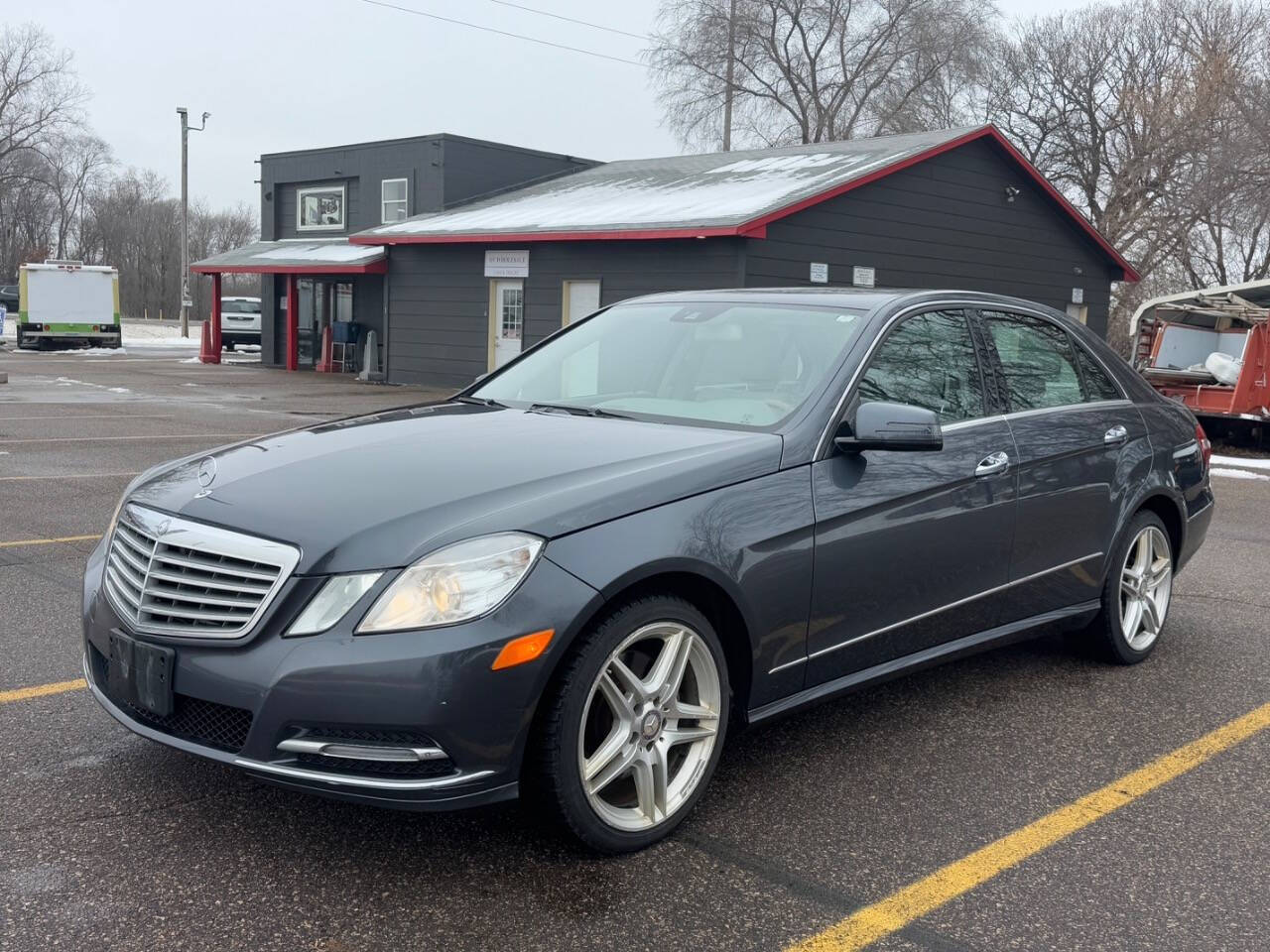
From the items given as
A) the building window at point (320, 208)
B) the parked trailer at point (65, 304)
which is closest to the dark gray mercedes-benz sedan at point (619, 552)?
the building window at point (320, 208)

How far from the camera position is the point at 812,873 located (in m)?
3.34

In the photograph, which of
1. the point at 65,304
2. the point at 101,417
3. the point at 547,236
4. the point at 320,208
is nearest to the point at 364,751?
the point at 101,417

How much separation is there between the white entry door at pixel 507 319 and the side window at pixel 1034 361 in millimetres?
17894

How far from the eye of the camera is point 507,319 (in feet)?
75.4

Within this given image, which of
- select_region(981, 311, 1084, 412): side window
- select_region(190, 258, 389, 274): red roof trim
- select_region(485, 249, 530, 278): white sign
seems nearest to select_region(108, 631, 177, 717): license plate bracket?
select_region(981, 311, 1084, 412): side window

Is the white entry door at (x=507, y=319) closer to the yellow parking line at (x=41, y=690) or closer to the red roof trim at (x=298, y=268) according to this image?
the red roof trim at (x=298, y=268)

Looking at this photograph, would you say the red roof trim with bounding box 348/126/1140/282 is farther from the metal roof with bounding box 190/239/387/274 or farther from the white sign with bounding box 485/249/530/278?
the metal roof with bounding box 190/239/387/274

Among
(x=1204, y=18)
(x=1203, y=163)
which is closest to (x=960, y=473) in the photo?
(x=1203, y=163)

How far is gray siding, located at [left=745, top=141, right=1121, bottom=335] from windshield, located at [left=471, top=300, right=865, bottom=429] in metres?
13.8

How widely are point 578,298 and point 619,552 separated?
1843 centimetres

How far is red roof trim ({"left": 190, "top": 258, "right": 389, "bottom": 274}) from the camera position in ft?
83.4

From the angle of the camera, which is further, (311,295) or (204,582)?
(311,295)

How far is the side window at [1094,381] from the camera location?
5266 millimetres

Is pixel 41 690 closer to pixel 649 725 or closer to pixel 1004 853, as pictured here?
pixel 649 725
